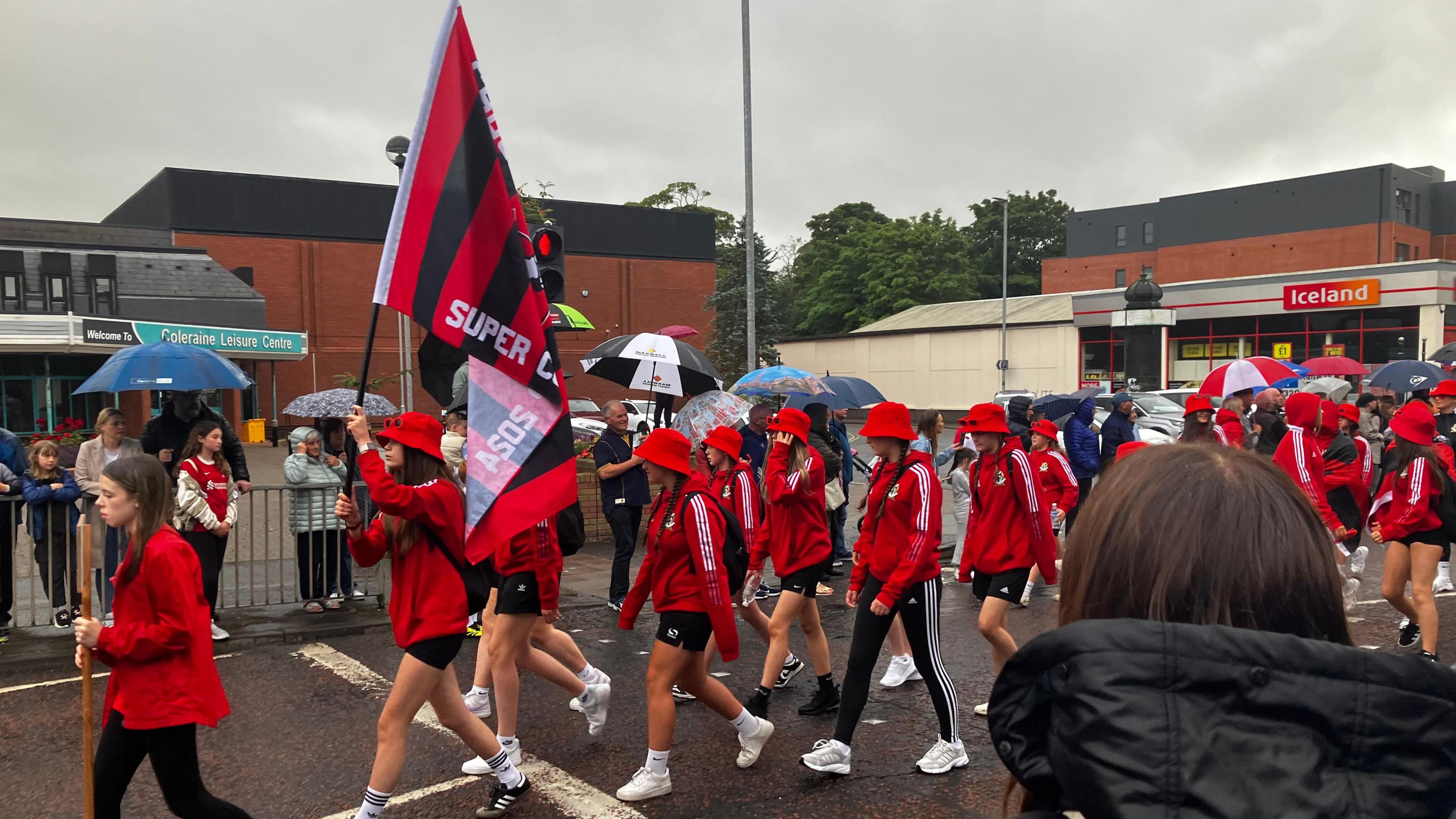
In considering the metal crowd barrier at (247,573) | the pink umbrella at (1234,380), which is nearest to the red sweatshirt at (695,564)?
the metal crowd barrier at (247,573)

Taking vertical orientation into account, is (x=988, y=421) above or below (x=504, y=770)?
above

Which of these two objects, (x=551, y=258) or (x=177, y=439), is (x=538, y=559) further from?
(x=177, y=439)

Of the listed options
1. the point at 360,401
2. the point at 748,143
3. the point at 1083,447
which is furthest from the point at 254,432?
the point at 360,401

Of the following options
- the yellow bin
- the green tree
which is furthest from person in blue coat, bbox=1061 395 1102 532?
the green tree

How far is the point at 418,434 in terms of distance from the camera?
4488 mm

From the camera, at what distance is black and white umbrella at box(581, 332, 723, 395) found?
9484 millimetres

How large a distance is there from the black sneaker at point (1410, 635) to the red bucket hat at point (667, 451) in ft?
19.2

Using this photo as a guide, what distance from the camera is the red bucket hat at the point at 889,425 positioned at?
5.41m

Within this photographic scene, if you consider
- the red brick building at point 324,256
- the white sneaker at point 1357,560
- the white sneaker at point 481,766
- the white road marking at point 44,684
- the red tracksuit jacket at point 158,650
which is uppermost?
the red brick building at point 324,256

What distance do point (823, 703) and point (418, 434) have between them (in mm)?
3123

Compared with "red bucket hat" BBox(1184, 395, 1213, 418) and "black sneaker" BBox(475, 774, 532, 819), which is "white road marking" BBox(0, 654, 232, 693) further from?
"red bucket hat" BBox(1184, 395, 1213, 418)

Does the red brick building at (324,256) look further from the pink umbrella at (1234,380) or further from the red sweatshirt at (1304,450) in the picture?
the red sweatshirt at (1304,450)

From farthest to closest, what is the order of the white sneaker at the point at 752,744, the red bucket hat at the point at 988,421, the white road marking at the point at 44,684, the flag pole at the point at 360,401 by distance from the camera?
the white road marking at the point at 44,684
the red bucket hat at the point at 988,421
the white sneaker at the point at 752,744
the flag pole at the point at 360,401

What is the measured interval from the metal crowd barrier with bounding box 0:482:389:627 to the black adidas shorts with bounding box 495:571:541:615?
328cm
